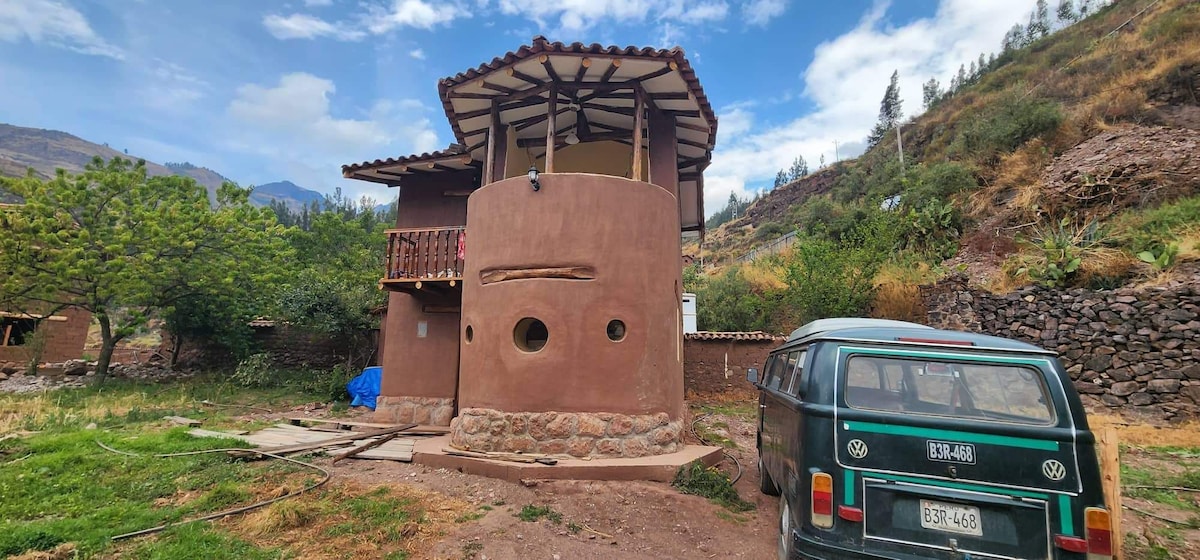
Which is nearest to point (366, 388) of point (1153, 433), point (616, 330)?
point (616, 330)

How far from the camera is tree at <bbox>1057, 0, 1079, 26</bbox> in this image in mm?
39559

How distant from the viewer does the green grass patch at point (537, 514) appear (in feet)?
17.2

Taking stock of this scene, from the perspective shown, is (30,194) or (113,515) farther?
(30,194)

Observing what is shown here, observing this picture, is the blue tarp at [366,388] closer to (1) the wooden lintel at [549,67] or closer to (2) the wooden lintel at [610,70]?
(1) the wooden lintel at [549,67]

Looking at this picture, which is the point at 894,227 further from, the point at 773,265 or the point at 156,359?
the point at 156,359

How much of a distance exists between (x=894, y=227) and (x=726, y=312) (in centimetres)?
653

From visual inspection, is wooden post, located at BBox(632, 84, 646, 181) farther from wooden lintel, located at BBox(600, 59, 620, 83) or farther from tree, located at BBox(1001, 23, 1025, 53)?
tree, located at BBox(1001, 23, 1025, 53)

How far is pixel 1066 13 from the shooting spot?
133 ft

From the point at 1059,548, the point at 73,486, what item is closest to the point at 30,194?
the point at 73,486

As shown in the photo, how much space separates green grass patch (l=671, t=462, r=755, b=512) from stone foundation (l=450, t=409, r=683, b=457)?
677 mm

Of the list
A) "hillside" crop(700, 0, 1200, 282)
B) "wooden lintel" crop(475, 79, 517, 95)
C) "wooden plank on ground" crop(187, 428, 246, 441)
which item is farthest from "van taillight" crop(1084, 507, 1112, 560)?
"hillside" crop(700, 0, 1200, 282)

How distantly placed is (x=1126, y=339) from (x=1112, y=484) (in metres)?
9.58

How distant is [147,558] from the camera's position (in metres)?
4.09

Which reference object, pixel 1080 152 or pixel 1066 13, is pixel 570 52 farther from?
pixel 1066 13
